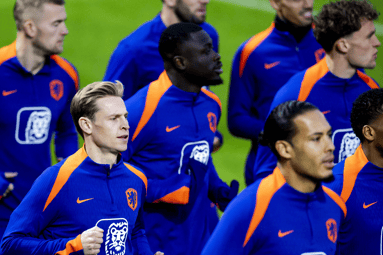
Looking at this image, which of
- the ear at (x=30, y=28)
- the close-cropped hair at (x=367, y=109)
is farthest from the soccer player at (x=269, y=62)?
the ear at (x=30, y=28)

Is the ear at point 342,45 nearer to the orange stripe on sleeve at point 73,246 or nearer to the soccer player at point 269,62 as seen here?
the soccer player at point 269,62

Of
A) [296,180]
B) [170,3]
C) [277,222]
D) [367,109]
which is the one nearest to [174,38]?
[170,3]

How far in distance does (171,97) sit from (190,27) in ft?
1.57

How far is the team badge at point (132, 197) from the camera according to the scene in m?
3.90

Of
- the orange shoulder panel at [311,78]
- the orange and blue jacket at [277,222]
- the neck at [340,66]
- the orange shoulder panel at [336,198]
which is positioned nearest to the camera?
the orange and blue jacket at [277,222]

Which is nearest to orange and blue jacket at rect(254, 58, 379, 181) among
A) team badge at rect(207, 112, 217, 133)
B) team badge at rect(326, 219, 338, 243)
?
team badge at rect(207, 112, 217, 133)

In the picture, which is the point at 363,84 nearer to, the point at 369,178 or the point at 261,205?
the point at 369,178

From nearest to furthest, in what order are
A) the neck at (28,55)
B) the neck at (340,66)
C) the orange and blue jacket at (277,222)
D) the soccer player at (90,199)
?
the orange and blue jacket at (277,222) → the soccer player at (90,199) → the neck at (340,66) → the neck at (28,55)

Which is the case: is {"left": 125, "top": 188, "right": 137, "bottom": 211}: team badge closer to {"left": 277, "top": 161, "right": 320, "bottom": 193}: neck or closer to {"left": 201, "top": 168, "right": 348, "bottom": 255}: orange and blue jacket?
{"left": 201, "top": 168, "right": 348, "bottom": 255}: orange and blue jacket

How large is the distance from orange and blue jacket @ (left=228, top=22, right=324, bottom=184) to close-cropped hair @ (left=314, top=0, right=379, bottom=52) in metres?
0.52

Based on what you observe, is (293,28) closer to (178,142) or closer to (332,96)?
(332,96)

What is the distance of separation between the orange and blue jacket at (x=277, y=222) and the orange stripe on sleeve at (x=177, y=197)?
984mm

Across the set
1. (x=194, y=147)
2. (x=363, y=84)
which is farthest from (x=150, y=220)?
(x=363, y=84)

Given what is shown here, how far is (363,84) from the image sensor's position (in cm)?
527
